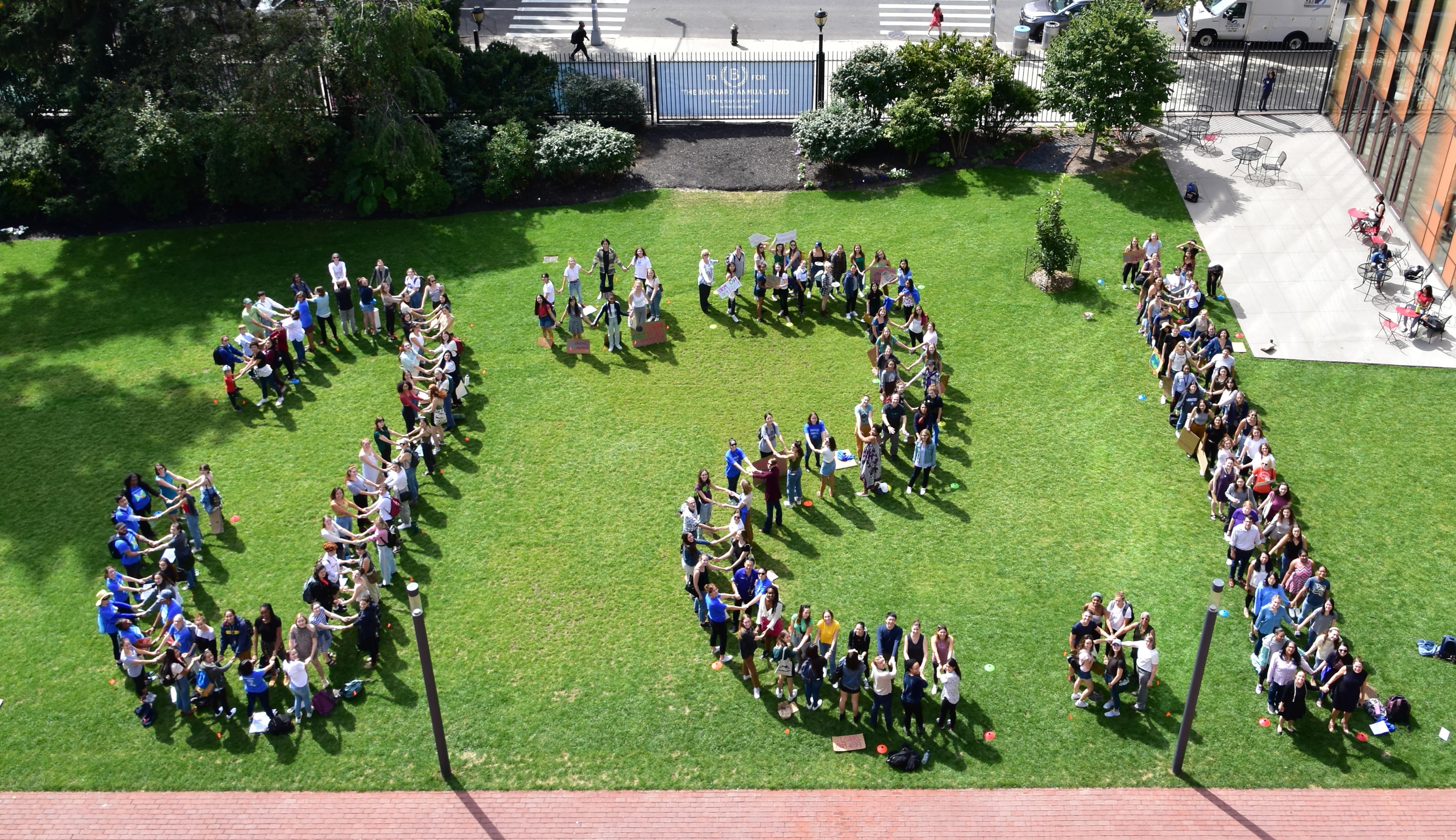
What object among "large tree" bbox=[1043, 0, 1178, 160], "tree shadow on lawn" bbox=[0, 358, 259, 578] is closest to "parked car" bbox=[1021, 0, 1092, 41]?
"large tree" bbox=[1043, 0, 1178, 160]

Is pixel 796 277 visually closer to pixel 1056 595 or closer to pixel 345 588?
pixel 1056 595

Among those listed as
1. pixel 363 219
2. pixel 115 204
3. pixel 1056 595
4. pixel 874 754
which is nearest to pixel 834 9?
pixel 363 219

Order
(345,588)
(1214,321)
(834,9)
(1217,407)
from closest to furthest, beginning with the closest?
(345,588)
(1217,407)
(1214,321)
(834,9)

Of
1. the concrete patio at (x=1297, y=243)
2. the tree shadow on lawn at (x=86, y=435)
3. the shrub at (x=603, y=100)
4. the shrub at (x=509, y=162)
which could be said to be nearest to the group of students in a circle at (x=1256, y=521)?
the concrete patio at (x=1297, y=243)

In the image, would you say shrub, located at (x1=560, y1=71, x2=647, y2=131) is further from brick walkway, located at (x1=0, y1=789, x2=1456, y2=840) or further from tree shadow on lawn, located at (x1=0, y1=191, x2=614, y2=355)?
brick walkway, located at (x1=0, y1=789, x2=1456, y2=840)

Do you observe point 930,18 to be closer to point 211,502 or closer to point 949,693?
point 211,502

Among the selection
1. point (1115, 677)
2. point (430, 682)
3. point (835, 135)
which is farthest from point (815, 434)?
point (835, 135)
